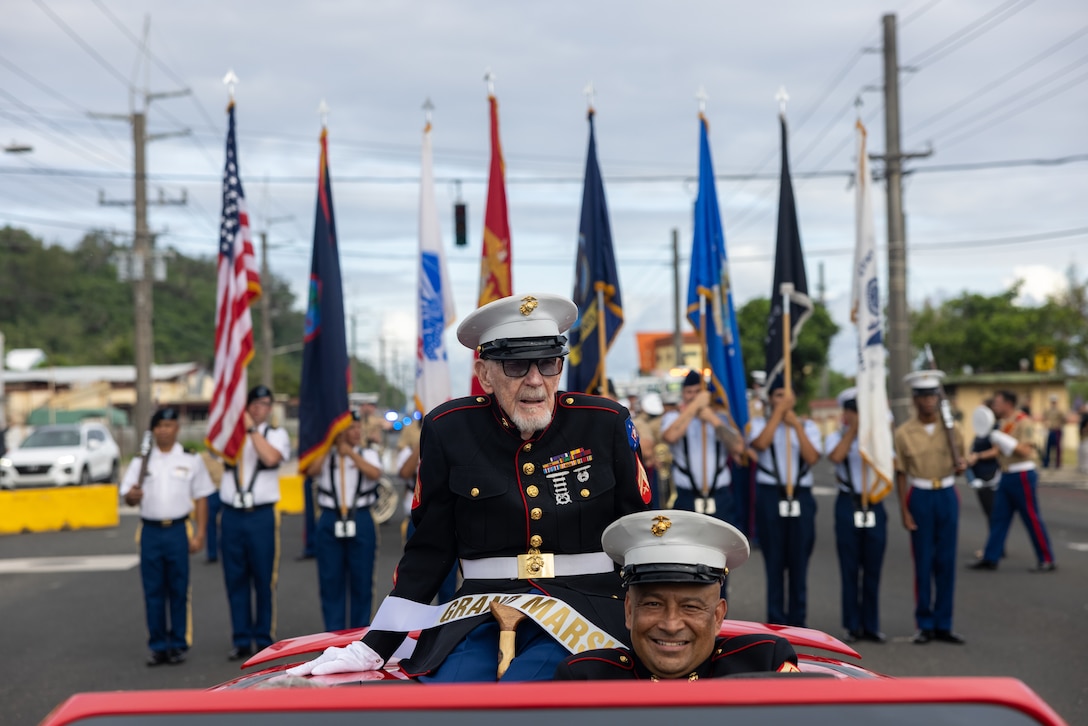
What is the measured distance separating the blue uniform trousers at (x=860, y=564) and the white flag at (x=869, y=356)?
0.25 m

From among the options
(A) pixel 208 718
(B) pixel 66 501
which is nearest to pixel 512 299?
(A) pixel 208 718

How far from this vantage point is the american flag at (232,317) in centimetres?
A: 954

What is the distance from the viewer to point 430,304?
10492 millimetres

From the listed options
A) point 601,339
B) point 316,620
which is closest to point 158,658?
point 316,620

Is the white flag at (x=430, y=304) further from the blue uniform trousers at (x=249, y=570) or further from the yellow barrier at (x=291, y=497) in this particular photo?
the yellow barrier at (x=291, y=497)

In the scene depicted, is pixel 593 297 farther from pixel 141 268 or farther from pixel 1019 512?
pixel 141 268

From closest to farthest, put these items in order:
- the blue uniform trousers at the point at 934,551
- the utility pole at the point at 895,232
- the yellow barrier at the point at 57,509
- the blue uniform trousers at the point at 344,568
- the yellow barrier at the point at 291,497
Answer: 1. the blue uniform trousers at the point at 934,551
2. the blue uniform trousers at the point at 344,568
3. the yellow barrier at the point at 57,509
4. the utility pole at the point at 895,232
5. the yellow barrier at the point at 291,497

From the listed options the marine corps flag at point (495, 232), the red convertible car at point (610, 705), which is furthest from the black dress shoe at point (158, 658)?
the red convertible car at point (610, 705)

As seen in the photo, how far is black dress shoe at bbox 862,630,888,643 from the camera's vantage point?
29.3 feet

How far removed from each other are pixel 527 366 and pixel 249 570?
614cm

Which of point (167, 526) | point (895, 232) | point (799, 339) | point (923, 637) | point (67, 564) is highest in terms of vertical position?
point (895, 232)

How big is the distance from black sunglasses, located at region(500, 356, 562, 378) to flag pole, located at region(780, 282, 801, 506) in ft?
19.9

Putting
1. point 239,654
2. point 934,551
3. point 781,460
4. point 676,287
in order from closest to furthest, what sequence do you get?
point 239,654
point 934,551
point 781,460
point 676,287

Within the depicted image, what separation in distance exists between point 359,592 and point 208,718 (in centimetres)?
776
